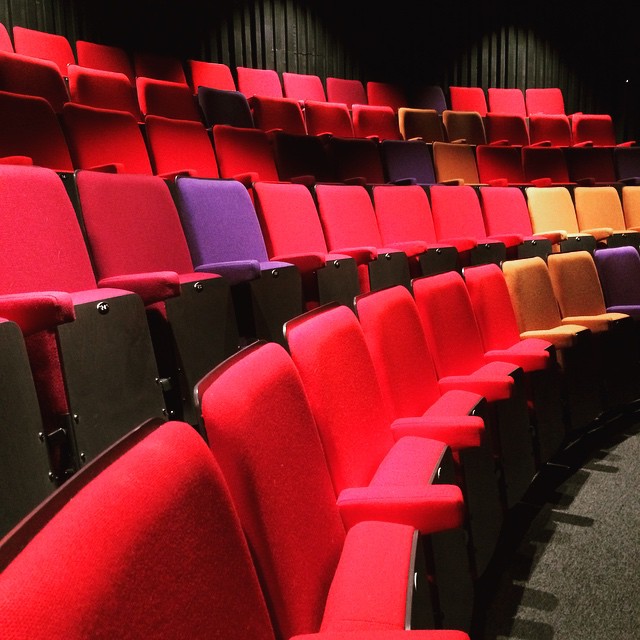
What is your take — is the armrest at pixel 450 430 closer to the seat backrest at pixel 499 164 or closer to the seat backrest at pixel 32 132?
the seat backrest at pixel 32 132

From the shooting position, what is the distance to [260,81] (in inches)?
54.4

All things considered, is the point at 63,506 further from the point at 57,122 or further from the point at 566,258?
the point at 566,258

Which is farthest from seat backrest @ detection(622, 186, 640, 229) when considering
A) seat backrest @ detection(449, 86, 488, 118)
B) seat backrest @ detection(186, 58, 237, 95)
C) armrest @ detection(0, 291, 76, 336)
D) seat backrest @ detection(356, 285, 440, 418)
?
armrest @ detection(0, 291, 76, 336)

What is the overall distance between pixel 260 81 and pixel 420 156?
1.64ft

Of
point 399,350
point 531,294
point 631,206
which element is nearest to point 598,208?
point 631,206

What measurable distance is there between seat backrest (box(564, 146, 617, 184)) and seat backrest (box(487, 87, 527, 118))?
19.7 inches

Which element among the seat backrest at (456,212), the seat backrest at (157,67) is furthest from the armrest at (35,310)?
the seat backrest at (157,67)

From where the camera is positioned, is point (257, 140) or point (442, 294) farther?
point (257, 140)

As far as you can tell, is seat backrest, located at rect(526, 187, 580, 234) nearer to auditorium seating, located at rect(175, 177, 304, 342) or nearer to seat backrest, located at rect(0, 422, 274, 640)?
auditorium seating, located at rect(175, 177, 304, 342)

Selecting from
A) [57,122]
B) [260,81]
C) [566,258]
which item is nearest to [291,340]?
[57,122]

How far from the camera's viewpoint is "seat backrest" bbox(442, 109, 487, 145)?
53.6 inches

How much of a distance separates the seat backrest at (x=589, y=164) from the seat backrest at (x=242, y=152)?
0.78m

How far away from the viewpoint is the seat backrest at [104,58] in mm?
1117

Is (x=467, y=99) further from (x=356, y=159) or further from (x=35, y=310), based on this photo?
(x=35, y=310)
